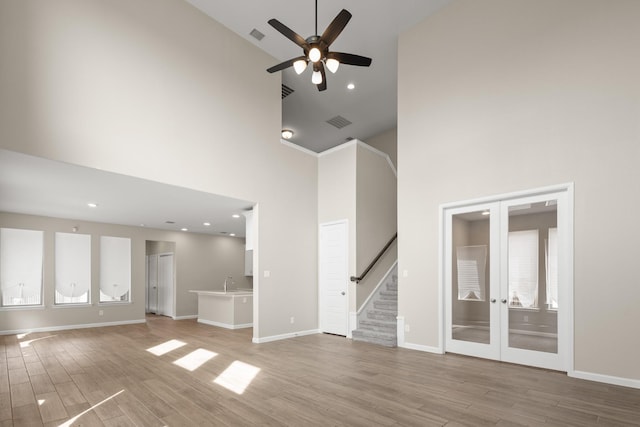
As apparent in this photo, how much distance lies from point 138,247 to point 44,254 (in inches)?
86.6

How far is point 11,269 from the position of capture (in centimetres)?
786

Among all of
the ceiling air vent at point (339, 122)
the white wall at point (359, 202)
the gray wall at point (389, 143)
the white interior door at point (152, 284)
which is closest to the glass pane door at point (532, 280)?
the white wall at point (359, 202)

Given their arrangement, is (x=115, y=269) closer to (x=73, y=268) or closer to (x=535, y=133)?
(x=73, y=268)

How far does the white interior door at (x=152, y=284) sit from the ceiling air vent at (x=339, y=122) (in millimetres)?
7515

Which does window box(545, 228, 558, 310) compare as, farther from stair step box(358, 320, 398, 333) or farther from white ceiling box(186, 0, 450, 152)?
white ceiling box(186, 0, 450, 152)

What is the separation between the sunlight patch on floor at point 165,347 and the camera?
19.2ft

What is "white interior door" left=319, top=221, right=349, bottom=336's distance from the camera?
7.27 m

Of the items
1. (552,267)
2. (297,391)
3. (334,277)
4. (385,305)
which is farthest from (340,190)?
(297,391)

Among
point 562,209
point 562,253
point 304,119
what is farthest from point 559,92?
point 304,119

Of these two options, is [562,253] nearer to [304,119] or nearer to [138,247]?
[304,119]

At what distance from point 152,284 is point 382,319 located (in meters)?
8.72

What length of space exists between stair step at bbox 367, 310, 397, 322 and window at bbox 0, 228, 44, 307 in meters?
7.75

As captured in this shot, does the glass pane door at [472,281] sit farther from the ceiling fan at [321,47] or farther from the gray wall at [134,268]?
the gray wall at [134,268]

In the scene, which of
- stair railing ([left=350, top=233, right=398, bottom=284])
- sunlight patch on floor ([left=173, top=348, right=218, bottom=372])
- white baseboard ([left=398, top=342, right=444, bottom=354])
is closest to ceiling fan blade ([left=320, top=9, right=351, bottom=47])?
stair railing ([left=350, top=233, right=398, bottom=284])
